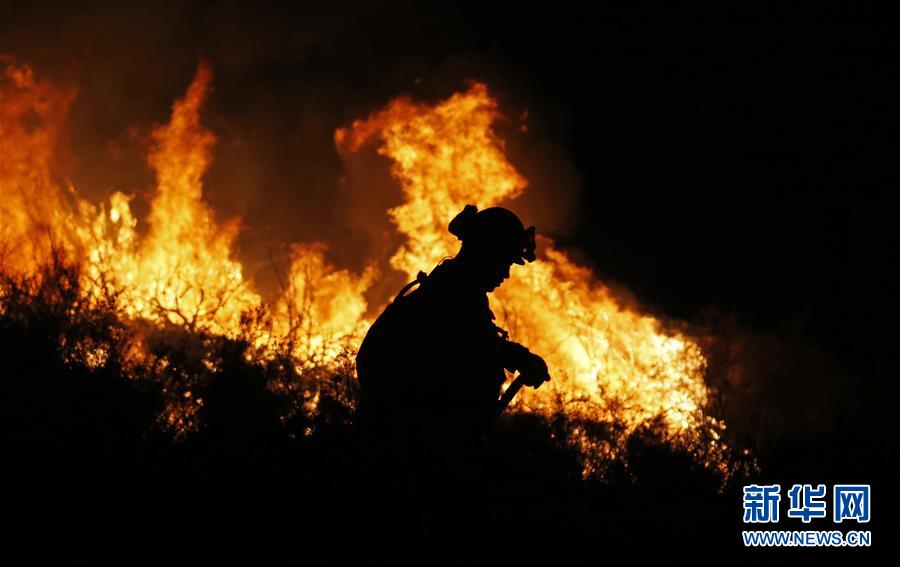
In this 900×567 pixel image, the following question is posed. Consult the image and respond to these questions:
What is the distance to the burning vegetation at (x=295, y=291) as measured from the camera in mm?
7688

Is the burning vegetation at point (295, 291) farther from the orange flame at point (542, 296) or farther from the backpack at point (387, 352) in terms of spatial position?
the backpack at point (387, 352)

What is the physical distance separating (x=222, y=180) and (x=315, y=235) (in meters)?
1.80

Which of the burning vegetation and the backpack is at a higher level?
the burning vegetation

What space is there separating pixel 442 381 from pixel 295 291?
6784 mm

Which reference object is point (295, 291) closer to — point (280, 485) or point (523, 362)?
point (280, 485)

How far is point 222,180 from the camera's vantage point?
1149cm

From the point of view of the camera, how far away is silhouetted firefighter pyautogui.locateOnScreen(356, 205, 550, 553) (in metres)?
3.27

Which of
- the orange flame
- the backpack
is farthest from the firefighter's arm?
the orange flame

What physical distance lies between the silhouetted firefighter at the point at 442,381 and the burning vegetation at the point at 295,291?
3.68 metres

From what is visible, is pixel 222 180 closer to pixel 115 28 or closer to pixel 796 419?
pixel 115 28

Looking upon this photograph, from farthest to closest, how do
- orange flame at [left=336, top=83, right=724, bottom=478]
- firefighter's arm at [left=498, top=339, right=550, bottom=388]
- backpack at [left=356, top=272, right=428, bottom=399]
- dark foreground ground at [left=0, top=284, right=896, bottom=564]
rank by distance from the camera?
orange flame at [left=336, top=83, right=724, bottom=478] → dark foreground ground at [left=0, top=284, right=896, bottom=564] → firefighter's arm at [left=498, top=339, right=550, bottom=388] → backpack at [left=356, top=272, right=428, bottom=399]

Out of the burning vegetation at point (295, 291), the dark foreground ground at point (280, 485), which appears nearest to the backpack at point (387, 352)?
the dark foreground ground at point (280, 485)

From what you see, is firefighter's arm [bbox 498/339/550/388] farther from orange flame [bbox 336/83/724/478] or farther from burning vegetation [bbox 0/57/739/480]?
orange flame [bbox 336/83/724/478]

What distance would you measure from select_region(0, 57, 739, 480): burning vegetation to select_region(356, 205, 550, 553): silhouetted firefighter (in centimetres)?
368
